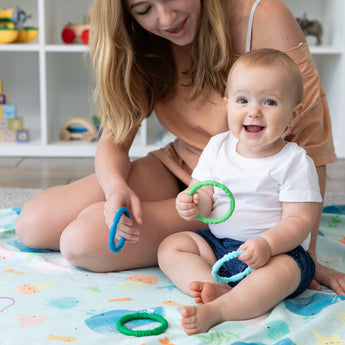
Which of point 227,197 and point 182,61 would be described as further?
point 182,61

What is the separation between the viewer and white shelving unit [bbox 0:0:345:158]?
95.5 inches

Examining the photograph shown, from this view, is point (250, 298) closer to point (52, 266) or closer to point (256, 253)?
point (256, 253)

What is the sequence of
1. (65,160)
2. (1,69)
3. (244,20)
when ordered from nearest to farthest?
(244,20) < (65,160) < (1,69)

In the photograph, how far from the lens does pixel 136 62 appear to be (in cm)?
128

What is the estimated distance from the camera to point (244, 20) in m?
1.20

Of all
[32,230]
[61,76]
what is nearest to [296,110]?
[32,230]

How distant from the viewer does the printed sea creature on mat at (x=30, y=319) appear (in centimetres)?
94

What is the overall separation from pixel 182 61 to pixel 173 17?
180 millimetres

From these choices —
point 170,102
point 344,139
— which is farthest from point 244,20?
point 344,139

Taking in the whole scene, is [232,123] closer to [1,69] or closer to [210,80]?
[210,80]

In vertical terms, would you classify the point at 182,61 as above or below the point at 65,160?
above

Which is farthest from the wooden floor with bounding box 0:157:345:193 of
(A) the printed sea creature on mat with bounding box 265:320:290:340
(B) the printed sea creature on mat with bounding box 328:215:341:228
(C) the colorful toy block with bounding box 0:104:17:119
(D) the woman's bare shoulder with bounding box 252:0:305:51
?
(A) the printed sea creature on mat with bounding box 265:320:290:340

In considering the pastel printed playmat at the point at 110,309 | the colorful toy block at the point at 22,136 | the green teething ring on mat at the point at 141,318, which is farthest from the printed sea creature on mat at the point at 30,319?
the colorful toy block at the point at 22,136

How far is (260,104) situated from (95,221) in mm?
418
